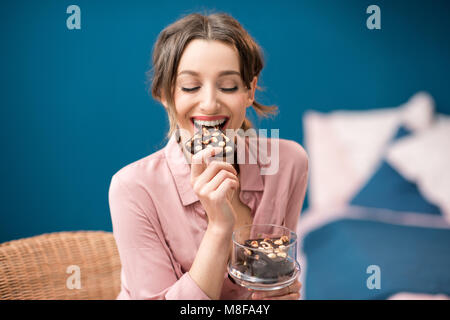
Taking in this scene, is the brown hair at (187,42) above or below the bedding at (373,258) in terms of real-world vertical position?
above

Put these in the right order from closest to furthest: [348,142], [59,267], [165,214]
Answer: [165,214] < [59,267] < [348,142]

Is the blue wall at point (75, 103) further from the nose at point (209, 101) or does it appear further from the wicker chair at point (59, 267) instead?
the nose at point (209, 101)

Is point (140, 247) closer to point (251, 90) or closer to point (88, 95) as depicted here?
point (251, 90)

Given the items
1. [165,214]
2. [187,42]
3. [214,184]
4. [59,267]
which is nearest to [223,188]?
[214,184]

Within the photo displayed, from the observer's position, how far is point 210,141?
1048 mm

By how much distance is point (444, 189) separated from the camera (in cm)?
263

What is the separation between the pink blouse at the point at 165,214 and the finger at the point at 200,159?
0.20 m

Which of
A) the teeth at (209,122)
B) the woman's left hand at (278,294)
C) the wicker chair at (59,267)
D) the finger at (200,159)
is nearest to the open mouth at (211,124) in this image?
the teeth at (209,122)

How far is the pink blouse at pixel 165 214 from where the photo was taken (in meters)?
1.11

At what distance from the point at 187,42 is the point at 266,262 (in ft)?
1.95

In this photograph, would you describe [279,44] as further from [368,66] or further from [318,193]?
[318,193]

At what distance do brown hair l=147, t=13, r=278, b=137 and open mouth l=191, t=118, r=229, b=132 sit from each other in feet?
0.30

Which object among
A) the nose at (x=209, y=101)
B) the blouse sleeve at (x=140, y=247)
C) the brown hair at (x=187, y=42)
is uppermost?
the brown hair at (x=187, y=42)

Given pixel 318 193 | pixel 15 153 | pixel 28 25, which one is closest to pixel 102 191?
pixel 15 153
